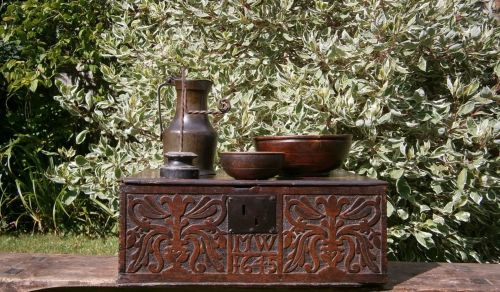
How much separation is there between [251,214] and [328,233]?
0.84 ft

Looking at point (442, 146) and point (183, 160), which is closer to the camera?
point (183, 160)

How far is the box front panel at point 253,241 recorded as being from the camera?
2.06 meters

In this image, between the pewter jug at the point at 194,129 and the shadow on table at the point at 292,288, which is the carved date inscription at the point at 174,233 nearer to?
the shadow on table at the point at 292,288

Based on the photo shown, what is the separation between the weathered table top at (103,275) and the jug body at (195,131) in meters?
0.46

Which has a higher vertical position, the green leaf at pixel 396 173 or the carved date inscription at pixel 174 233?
the green leaf at pixel 396 173

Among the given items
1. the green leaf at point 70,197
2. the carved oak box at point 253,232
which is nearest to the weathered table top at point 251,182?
the carved oak box at point 253,232

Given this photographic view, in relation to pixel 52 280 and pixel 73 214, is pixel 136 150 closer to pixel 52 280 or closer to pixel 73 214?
pixel 73 214

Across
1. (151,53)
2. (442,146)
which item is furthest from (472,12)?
(151,53)

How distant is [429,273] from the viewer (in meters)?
2.32

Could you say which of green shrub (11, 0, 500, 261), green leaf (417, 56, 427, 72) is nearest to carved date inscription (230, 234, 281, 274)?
green shrub (11, 0, 500, 261)

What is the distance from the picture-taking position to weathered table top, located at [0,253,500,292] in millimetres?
2123

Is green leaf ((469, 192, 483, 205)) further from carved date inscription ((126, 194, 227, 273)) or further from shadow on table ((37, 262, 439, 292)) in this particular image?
carved date inscription ((126, 194, 227, 273))

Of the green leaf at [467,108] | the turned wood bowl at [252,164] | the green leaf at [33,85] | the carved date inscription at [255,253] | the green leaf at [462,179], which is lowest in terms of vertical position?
the carved date inscription at [255,253]

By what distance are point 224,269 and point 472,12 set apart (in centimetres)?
223
